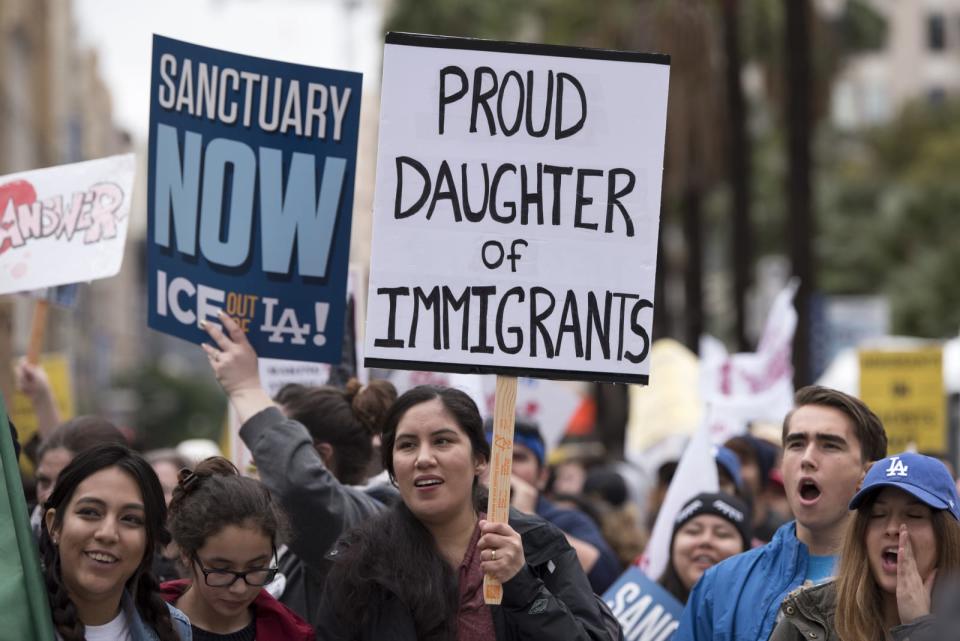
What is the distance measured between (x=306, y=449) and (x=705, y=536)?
184cm

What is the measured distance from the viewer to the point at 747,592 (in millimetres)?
4996

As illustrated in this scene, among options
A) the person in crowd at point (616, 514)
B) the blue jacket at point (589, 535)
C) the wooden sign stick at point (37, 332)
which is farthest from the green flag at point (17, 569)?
the person in crowd at point (616, 514)

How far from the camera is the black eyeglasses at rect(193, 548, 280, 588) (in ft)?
14.9

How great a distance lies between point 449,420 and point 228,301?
129 centimetres

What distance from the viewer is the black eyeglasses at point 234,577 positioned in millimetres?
4531

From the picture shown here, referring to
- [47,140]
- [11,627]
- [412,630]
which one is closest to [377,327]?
[412,630]

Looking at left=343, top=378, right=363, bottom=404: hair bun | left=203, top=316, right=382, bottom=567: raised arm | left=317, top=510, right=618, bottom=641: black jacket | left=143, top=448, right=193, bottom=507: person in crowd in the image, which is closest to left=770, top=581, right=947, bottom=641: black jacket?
left=317, top=510, right=618, bottom=641: black jacket

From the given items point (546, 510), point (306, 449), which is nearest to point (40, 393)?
point (546, 510)

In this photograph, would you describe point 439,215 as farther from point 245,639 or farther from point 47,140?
point 47,140

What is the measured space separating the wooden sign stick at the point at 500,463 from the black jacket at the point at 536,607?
0.05 m

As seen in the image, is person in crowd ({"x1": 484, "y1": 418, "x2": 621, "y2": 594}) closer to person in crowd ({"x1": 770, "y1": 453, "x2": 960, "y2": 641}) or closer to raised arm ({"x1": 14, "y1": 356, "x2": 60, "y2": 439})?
raised arm ({"x1": 14, "y1": 356, "x2": 60, "y2": 439})

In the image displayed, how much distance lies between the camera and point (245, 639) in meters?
4.61

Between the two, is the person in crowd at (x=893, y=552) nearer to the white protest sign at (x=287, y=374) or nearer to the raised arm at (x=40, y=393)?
the white protest sign at (x=287, y=374)

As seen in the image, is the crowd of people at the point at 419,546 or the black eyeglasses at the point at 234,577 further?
the black eyeglasses at the point at 234,577
